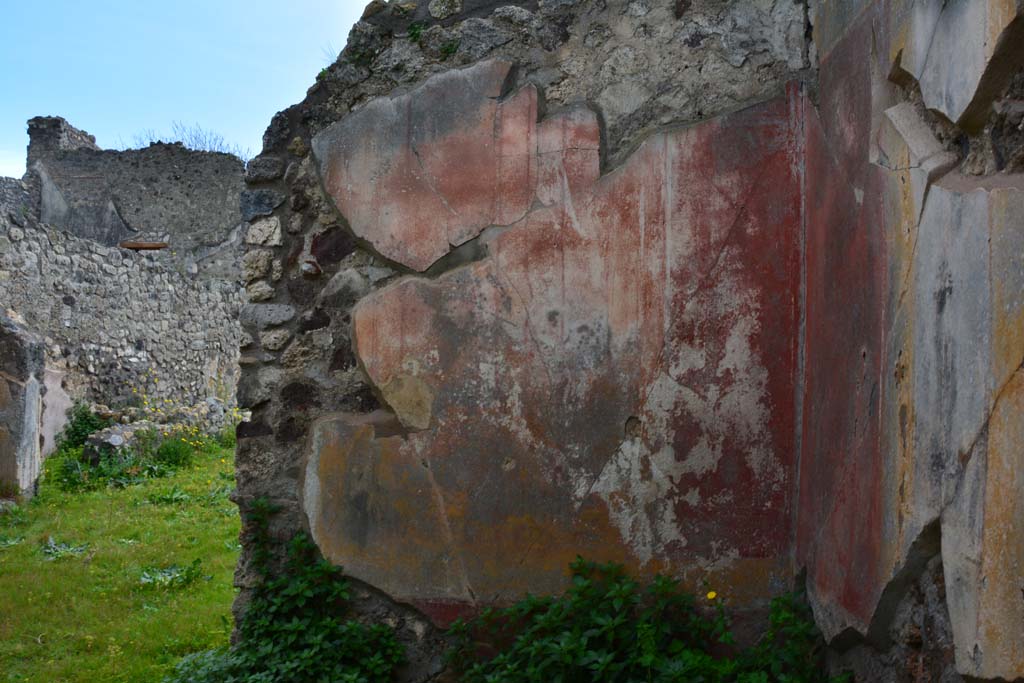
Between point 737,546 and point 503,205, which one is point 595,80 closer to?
point 503,205

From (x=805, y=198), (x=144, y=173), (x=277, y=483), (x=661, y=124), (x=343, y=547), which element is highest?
(x=144, y=173)

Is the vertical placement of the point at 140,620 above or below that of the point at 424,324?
below

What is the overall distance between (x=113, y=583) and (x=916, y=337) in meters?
4.36

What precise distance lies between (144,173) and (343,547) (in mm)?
14779

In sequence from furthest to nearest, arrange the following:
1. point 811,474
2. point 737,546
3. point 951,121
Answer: point 737,546
point 811,474
point 951,121

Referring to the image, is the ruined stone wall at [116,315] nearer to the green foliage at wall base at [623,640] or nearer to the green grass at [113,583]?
the green grass at [113,583]

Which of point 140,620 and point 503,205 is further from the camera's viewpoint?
point 140,620

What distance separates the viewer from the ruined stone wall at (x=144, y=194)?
52.7 ft

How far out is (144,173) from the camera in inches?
647

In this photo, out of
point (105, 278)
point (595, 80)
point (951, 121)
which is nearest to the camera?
point (951, 121)

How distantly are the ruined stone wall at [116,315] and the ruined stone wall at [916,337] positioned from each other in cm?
752

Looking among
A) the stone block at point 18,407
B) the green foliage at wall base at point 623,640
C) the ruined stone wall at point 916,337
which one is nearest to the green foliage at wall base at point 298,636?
the green foliage at wall base at point 623,640

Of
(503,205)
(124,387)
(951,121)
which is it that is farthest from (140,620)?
(124,387)

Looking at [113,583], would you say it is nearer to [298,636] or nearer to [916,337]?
[298,636]
